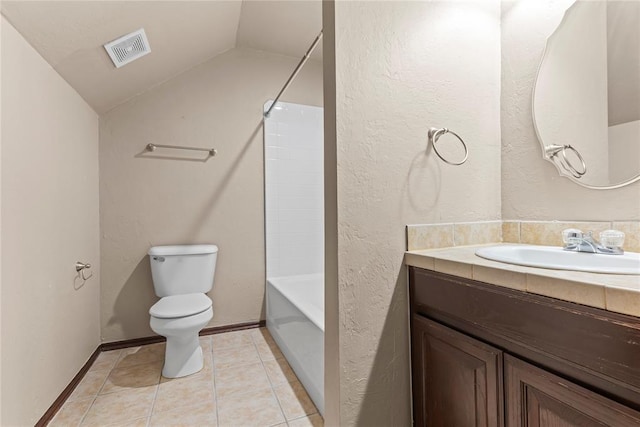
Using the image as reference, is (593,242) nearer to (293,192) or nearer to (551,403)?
(551,403)

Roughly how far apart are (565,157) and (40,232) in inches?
92.1

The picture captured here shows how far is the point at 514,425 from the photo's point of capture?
791 mm

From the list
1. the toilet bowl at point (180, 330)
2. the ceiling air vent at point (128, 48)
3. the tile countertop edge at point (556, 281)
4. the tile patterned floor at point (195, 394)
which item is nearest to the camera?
the tile countertop edge at point (556, 281)

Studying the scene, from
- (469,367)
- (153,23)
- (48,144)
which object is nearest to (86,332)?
(48,144)

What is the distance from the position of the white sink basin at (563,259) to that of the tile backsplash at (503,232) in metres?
0.08

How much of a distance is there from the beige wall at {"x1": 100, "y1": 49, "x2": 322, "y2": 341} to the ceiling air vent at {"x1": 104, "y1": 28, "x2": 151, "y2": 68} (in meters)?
0.57

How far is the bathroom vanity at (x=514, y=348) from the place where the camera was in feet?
2.03

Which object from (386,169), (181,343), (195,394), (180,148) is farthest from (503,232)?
(180,148)

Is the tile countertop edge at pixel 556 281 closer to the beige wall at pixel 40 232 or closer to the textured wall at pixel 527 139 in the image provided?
the textured wall at pixel 527 139

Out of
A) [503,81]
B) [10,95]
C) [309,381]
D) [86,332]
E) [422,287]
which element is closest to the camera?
[422,287]

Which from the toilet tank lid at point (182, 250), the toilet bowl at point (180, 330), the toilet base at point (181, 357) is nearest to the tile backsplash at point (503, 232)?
the toilet bowl at point (180, 330)

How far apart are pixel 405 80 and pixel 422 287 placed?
80 centimetres

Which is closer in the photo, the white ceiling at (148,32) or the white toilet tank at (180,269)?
the white ceiling at (148,32)

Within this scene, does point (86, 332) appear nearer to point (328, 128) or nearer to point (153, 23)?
point (153, 23)
